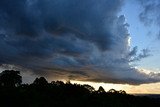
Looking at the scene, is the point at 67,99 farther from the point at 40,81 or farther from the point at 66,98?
the point at 40,81

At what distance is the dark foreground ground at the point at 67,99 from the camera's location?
9712cm

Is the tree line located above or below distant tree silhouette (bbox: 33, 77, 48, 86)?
below

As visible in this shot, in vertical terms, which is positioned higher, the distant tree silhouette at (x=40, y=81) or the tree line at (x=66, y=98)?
the distant tree silhouette at (x=40, y=81)

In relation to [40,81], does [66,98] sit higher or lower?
lower

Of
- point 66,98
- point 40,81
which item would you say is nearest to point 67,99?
point 66,98

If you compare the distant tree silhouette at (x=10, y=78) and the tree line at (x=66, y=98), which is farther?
the distant tree silhouette at (x=10, y=78)

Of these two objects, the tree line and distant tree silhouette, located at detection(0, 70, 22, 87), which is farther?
distant tree silhouette, located at detection(0, 70, 22, 87)

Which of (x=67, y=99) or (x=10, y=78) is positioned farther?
(x=10, y=78)

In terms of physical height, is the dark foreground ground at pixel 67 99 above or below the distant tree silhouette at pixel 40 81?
below

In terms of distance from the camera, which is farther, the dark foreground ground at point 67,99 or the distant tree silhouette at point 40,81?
the distant tree silhouette at point 40,81

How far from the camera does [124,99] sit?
373ft

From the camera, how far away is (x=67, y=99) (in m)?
104

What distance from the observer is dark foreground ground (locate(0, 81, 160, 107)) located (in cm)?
9712

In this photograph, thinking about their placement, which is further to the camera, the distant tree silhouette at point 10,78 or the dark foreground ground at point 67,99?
the distant tree silhouette at point 10,78
